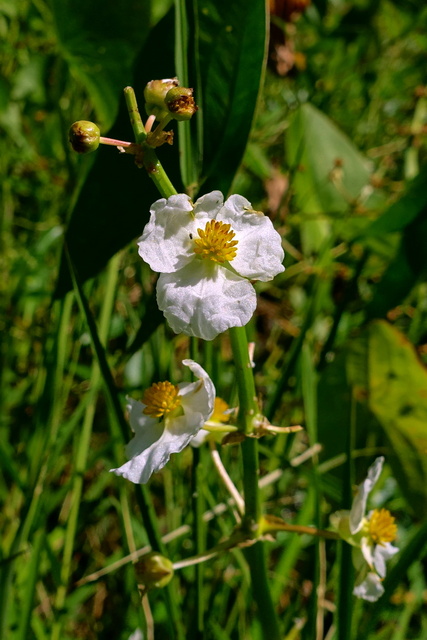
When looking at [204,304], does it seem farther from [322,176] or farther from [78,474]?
[322,176]

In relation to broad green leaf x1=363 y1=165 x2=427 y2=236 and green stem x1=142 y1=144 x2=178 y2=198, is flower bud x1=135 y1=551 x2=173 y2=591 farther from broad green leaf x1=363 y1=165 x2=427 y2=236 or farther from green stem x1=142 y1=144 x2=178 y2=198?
broad green leaf x1=363 y1=165 x2=427 y2=236

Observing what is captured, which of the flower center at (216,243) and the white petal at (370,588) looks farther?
the white petal at (370,588)

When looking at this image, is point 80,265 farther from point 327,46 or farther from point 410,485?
point 327,46


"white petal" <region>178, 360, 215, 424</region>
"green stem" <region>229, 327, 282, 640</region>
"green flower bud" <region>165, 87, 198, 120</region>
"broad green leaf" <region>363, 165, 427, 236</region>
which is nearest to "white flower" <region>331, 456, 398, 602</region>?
"green stem" <region>229, 327, 282, 640</region>

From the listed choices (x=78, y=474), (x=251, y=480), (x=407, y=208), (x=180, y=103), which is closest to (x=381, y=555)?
(x=251, y=480)

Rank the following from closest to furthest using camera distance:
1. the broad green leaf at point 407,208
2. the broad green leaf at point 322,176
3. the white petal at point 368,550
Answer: the white petal at point 368,550, the broad green leaf at point 407,208, the broad green leaf at point 322,176

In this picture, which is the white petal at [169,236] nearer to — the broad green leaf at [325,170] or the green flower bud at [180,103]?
the green flower bud at [180,103]

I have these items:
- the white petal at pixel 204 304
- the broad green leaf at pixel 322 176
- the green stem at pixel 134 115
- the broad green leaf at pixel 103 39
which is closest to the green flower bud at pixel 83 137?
the green stem at pixel 134 115
